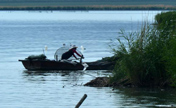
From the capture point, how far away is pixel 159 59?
23547mm

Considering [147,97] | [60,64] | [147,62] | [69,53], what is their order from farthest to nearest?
[69,53], [60,64], [147,62], [147,97]

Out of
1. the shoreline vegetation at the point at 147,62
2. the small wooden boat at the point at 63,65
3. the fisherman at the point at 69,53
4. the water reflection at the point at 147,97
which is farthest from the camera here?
the fisherman at the point at 69,53

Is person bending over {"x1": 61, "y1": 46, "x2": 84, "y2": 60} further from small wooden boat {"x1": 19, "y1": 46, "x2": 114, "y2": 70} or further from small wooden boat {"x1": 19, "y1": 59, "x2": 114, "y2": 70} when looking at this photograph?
small wooden boat {"x1": 19, "y1": 59, "x2": 114, "y2": 70}

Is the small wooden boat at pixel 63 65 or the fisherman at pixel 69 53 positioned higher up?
the fisherman at pixel 69 53

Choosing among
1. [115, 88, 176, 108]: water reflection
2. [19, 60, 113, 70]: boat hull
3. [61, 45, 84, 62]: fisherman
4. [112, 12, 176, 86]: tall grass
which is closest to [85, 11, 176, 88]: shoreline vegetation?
[112, 12, 176, 86]: tall grass

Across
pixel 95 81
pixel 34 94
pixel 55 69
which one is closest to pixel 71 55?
pixel 55 69

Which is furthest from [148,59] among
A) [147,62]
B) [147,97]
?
[147,97]

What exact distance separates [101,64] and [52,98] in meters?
9.68

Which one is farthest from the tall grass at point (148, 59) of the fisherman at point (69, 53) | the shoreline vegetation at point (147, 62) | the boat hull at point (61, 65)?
the fisherman at point (69, 53)

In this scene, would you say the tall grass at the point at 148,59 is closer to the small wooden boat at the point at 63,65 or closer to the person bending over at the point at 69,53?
the small wooden boat at the point at 63,65

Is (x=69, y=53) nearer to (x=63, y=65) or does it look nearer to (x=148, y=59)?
(x=63, y=65)

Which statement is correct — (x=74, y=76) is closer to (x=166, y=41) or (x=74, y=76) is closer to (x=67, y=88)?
(x=67, y=88)

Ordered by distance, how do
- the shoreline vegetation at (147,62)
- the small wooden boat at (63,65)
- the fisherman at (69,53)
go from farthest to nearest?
the fisherman at (69,53) < the small wooden boat at (63,65) < the shoreline vegetation at (147,62)

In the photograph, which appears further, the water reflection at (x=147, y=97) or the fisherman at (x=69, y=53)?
the fisherman at (x=69, y=53)
